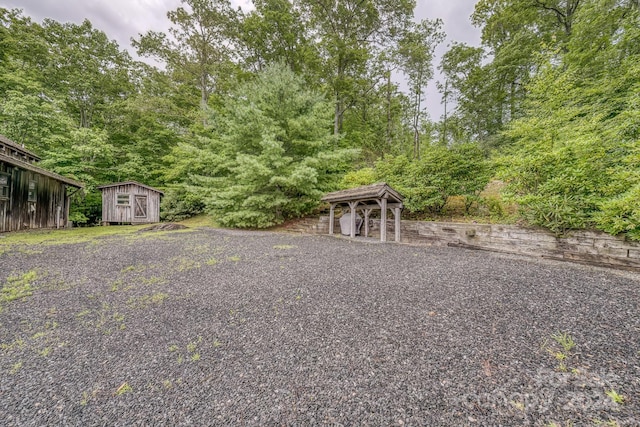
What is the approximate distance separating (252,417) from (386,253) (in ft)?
15.2

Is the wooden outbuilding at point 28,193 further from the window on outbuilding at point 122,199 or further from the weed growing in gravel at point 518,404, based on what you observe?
the weed growing in gravel at point 518,404

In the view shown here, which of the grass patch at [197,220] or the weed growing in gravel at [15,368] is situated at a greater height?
the grass patch at [197,220]

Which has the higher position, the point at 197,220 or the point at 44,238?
the point at 197,220

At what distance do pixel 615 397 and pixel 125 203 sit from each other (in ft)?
62.3

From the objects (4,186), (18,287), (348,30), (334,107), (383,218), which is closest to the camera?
(18,287)

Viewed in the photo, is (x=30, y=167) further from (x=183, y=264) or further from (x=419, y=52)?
(x=419, y=52)

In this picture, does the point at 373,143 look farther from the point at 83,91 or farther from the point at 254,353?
the point at 83,91

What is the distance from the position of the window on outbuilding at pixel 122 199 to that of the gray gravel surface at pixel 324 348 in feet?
39.1

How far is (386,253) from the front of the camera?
5.65m

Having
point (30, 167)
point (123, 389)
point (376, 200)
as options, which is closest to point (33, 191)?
point (30, 167)

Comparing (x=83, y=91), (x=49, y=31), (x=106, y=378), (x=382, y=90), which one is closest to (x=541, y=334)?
(x=106, y=378)

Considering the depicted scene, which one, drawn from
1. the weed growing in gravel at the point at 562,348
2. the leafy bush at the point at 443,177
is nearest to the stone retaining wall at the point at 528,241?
the leafy bush at the point at 443,177

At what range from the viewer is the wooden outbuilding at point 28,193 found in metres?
8.53

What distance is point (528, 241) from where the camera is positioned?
5371mm
